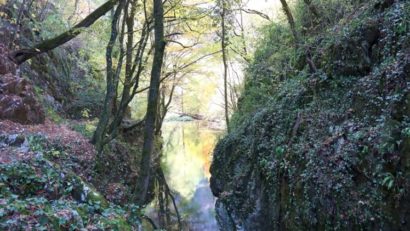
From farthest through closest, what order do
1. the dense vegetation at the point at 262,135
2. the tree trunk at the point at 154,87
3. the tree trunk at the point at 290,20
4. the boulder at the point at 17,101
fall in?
the boulder at the point at 17,101 < the tree trunk at the point at 290,20 < the tree trunk at the point at 154,87 < the dense vegetation at the point at 262,135

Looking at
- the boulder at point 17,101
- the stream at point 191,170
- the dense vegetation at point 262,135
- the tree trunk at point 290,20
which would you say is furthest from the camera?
the stream at point 191,170

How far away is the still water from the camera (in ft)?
45.2

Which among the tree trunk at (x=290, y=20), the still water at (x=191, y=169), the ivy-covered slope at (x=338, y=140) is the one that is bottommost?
the still water at (x=191, y=169)

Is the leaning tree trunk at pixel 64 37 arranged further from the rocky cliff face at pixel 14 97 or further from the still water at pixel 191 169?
the still water at pixel 191 169

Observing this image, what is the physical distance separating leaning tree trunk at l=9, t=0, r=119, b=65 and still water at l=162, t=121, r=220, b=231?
723 cm

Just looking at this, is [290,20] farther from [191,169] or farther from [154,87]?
[191,169]

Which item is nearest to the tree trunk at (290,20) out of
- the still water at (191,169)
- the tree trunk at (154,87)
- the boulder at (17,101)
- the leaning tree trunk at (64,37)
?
the tree trunk at (154,87)

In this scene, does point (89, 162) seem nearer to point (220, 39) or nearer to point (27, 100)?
point (27, 100)

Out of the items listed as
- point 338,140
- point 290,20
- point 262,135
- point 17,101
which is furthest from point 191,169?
point 338,140

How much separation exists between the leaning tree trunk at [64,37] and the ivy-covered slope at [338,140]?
5447 millimetres

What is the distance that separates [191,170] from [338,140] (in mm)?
17979

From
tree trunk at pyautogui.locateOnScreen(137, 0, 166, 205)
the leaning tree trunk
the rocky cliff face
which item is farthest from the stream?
the leaning tree trunk

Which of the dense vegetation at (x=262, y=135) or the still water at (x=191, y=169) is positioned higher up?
the dense vegetation at (x=262, y=135)

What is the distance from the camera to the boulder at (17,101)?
960 cm
